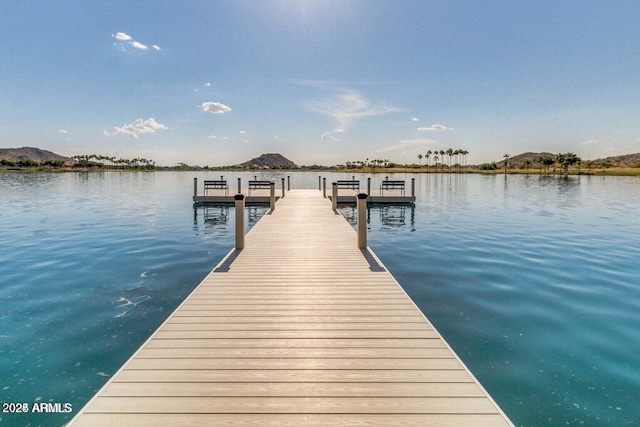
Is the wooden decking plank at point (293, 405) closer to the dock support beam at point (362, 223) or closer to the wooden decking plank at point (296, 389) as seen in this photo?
the wooden decking plank at point (296, 389)

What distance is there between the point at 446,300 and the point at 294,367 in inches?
184

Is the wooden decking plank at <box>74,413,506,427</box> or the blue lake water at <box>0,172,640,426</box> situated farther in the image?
the blue lake water at <box>0,172,640,426</box>

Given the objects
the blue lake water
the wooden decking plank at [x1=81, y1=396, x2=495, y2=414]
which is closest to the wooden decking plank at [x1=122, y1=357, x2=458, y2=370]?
the wooden decking plank at [x1=81, y1=396, x2=495, y2=414]

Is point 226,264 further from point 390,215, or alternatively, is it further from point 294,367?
point 390,215

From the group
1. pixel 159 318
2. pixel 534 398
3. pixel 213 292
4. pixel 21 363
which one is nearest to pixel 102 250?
pixel 159 318

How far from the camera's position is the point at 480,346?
5133 millimetres

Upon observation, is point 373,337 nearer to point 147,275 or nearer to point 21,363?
point 21,363

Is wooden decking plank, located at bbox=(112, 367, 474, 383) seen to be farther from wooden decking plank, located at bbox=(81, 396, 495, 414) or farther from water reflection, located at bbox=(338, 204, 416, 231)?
water reflection, located at bbox=(338, 204, 416, 231)

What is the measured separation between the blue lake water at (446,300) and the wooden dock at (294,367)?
1.30 meters

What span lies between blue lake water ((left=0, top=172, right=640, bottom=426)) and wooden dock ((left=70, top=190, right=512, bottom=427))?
1297mm

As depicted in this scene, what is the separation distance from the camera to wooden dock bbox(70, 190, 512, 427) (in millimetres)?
2594

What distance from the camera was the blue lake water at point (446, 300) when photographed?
13.7 ft

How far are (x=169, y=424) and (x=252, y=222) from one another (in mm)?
14749

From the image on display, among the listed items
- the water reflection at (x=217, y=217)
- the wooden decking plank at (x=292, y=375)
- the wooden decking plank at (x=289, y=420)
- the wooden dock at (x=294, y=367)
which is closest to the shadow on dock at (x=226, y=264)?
the wooden dock at (x=294, y=367)
